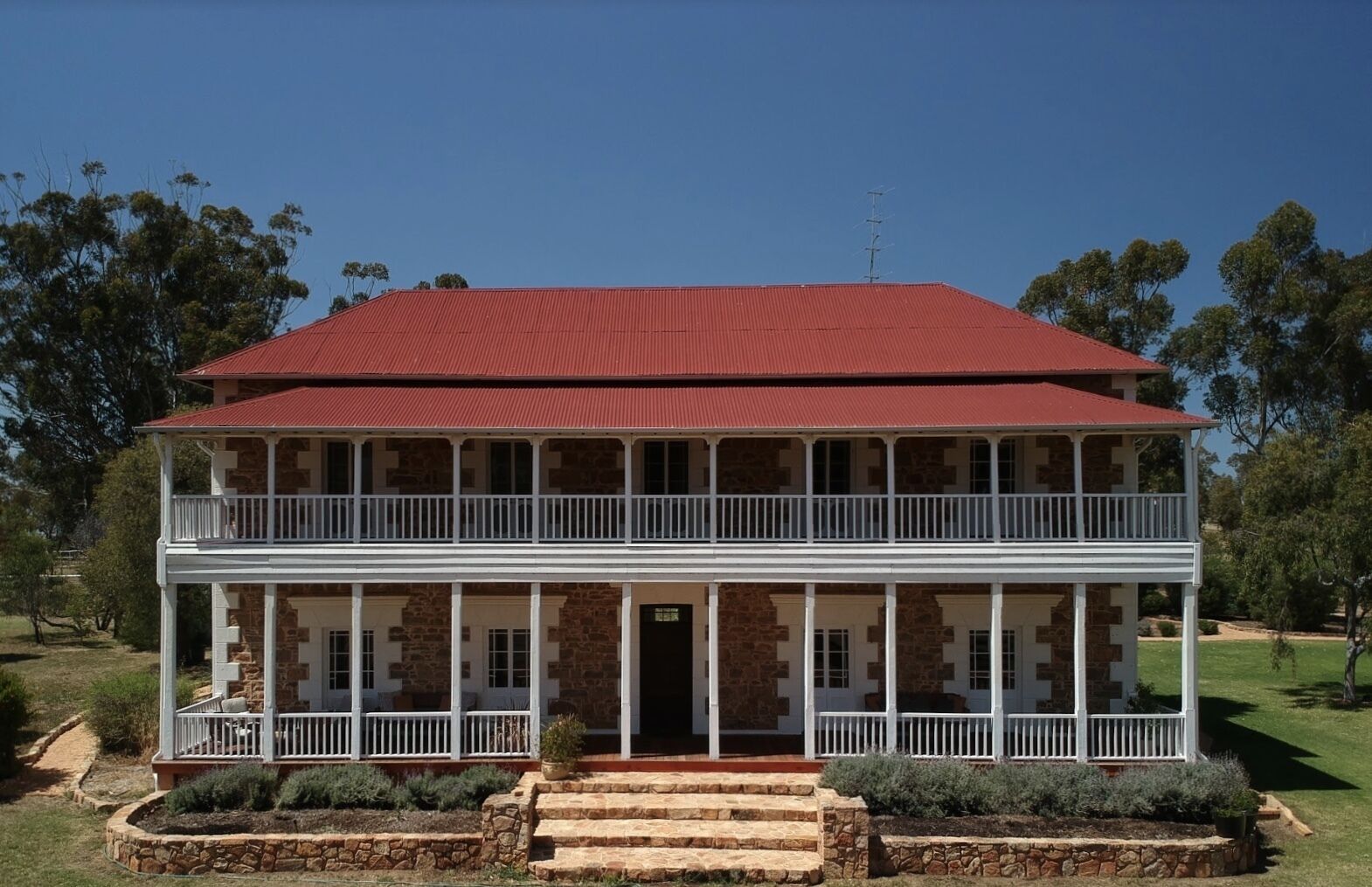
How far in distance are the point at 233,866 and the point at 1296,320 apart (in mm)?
46193

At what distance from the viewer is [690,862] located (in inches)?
505

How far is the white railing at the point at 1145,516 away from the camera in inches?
634

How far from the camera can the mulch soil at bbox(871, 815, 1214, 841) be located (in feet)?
43.8

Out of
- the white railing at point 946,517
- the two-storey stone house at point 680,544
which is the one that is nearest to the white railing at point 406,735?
the two-storey stone house at point 680,544

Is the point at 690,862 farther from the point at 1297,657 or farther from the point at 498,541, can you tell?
the point at 1297,657

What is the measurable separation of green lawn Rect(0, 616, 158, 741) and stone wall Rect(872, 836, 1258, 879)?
55.4ft

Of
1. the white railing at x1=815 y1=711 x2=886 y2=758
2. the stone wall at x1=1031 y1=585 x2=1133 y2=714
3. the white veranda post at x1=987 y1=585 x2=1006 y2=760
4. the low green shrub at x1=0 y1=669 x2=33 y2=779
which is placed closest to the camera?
the white veranda post at x1=987 y1=585 x2=1006 y2=760

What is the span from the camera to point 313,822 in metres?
13.8

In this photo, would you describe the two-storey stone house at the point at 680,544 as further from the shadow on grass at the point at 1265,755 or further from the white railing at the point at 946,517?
the shadow on grass at the point at 1265,755

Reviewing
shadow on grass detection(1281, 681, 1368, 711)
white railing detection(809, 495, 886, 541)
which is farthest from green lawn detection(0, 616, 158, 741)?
shadow on grass detection(1281, 681, 1368, 711)

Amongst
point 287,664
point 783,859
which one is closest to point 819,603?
point 783,859

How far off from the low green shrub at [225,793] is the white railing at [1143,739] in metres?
12.3

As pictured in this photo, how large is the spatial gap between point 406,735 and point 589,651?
134 inches

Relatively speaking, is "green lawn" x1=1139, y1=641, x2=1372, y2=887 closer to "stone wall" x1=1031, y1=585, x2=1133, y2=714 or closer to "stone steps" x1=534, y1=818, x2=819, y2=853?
"stone wall" x1=1031, y1=585, x2=1133, y2=714
